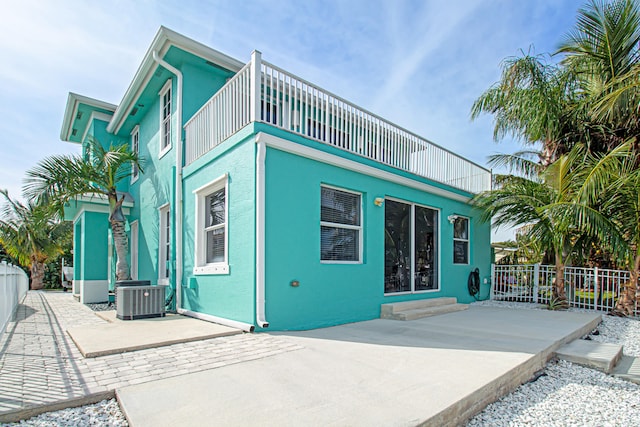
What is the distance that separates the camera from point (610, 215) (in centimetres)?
837

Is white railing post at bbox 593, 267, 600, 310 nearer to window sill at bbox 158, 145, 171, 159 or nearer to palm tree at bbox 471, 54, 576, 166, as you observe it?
palm tree at bbox 471, 54, 576, 166

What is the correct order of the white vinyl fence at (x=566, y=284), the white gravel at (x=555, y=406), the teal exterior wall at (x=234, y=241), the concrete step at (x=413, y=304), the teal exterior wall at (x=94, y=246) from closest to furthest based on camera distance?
the white gravel at (x=555, y=406) → the teal exterior wall at (x=234, y=241) → the concrete step at (x=413, y=304) → the white vinyl fence at (x=566, y=284) → the teal exterior wall at (x=94, y=246)

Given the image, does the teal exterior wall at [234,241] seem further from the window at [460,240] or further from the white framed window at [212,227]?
the window at [460,240]

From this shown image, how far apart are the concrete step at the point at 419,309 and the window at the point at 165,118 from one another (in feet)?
21.6

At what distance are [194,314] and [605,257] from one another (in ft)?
41.1

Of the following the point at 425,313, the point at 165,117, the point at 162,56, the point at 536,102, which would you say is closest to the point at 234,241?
the point at 425,313

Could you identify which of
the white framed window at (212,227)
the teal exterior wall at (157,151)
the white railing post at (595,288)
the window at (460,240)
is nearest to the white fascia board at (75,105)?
the teal exterior wall at (157,151)

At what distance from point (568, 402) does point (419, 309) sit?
13.5ft

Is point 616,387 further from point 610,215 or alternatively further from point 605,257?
point 605,257

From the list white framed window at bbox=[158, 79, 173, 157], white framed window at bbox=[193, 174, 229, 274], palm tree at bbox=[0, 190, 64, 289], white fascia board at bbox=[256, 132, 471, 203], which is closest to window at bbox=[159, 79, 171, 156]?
white framed window at bbox=[158, 79, 173, 157]

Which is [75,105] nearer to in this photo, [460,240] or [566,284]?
[460,240]

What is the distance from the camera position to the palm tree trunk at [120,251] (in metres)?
8.55

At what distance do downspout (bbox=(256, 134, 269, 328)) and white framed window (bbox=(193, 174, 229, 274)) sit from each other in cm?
114

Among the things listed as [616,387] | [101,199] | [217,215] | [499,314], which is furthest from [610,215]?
[101,199]
